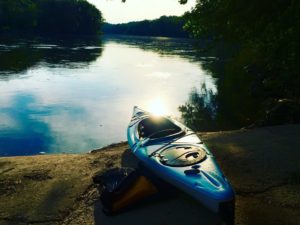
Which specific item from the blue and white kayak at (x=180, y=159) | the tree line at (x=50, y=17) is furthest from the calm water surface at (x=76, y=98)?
the tree line at (x=50, y=17)

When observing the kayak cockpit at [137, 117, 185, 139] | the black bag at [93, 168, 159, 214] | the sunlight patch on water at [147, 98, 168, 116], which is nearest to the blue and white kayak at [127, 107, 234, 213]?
the kayak cockpit at [137, 117, 185, 139]

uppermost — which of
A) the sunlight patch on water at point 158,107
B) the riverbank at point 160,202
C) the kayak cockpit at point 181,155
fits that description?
the kayak cockpit at point 181,155

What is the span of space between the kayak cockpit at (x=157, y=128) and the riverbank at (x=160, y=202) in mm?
893

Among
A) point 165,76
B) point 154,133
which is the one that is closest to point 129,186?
point 154,133

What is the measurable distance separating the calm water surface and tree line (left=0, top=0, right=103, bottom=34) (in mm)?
64551

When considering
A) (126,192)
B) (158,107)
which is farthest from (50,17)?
(126,192)

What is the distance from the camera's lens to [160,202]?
823cm

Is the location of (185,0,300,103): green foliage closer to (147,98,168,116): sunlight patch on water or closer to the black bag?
the black bag

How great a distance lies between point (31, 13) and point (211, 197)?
358 feet

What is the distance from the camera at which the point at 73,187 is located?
9414 millimetres

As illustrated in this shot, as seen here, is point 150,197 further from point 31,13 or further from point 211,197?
point 31,13

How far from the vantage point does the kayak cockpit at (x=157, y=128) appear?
11.2 meters

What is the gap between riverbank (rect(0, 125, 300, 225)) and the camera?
303 inches

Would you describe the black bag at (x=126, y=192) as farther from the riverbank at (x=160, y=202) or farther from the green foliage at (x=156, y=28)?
the green foliage at (x=156, y=28)
